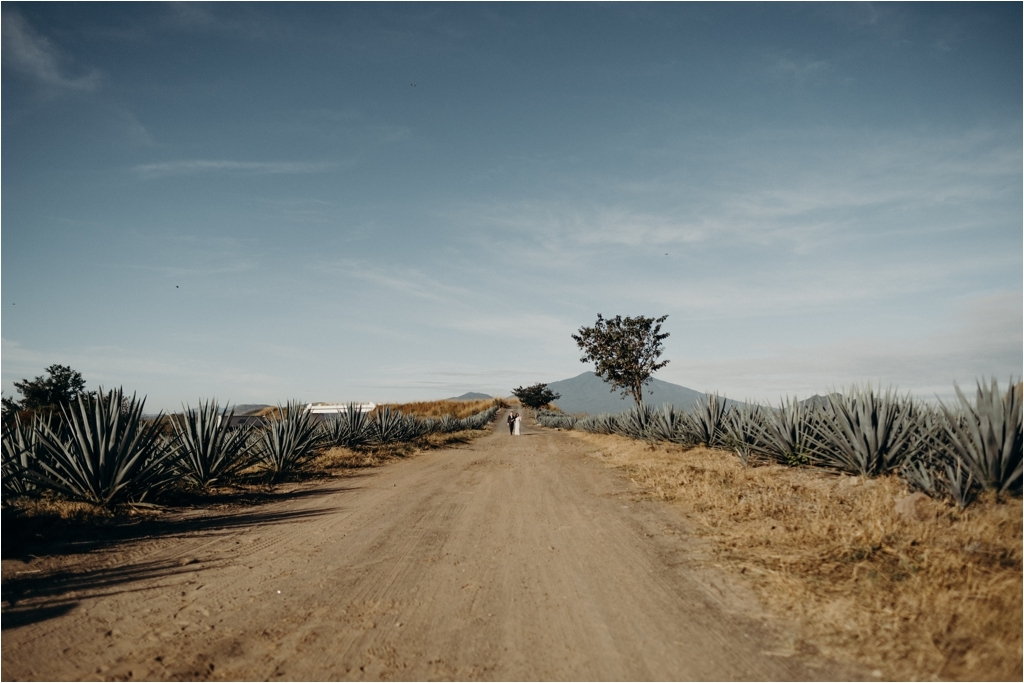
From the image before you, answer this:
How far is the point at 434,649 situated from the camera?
326 cm

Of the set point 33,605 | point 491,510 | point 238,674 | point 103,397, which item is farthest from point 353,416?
point 238,674

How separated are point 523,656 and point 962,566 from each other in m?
3.41

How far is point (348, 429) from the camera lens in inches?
686

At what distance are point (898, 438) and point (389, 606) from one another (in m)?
8.05

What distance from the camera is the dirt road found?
10.0 feet

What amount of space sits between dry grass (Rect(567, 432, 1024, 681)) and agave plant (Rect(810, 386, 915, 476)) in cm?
62

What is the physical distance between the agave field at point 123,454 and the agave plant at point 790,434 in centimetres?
1013

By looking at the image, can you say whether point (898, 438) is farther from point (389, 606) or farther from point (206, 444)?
point (206, 444)

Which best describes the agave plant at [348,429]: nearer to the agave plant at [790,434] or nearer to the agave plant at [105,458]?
the agave plant at [105,458]

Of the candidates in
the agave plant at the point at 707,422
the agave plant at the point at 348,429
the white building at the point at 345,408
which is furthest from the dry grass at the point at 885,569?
the agave plant at the point at 348,429

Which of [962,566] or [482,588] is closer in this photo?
[962,566]

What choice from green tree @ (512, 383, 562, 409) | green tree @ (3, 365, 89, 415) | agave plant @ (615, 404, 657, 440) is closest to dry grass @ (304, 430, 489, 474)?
agave plant @ (615, 404, 657, 440)

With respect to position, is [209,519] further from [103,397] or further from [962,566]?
[962,566]

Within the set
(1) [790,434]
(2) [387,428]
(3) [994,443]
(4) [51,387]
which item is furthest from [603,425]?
(4) [51,387]
